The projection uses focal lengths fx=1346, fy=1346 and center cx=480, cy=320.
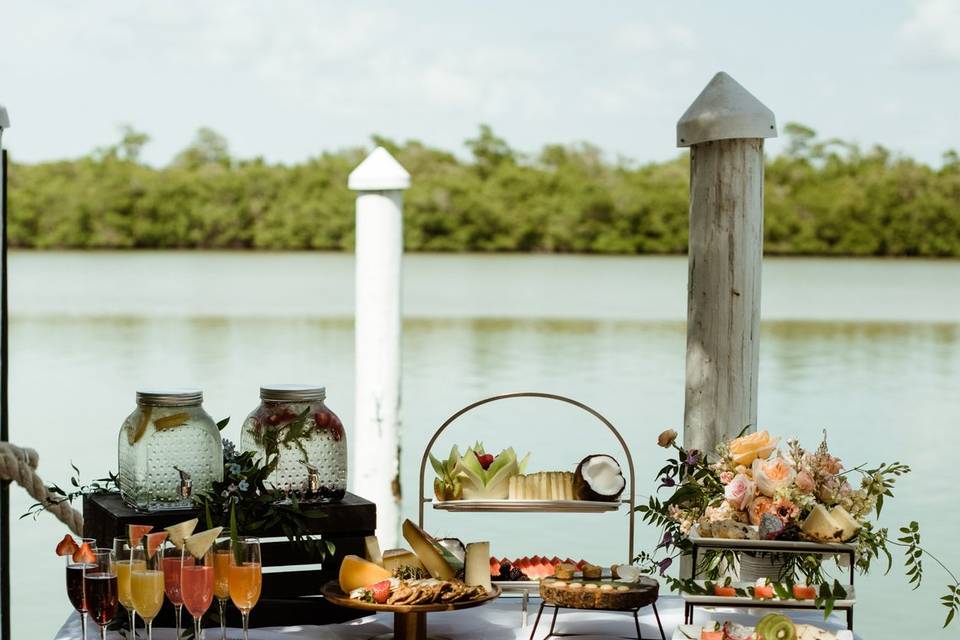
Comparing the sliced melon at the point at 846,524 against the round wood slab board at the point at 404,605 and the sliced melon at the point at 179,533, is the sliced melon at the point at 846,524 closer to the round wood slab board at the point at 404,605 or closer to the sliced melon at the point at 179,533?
the round wood slab board at the point at 404,605

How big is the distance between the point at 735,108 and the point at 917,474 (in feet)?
32.8

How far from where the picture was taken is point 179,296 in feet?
102

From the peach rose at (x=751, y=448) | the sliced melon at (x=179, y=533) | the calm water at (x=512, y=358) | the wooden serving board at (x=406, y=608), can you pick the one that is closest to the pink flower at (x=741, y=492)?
the peach rose at (x=751, y=448)

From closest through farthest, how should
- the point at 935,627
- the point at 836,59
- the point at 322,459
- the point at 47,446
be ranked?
the point at 322,459 → the point at 935,627 → the point at 47,446 → the point at 836,59

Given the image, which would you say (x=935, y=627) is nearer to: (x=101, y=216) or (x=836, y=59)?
(x=101, y=216)

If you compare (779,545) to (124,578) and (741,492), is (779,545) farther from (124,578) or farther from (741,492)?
(124,578)

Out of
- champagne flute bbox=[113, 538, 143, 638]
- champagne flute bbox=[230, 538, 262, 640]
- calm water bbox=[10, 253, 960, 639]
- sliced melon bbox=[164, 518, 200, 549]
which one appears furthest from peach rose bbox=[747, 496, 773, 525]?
calm water bbox=[10, 253, 960, 639]

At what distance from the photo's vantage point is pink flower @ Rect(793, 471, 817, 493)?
284 cm

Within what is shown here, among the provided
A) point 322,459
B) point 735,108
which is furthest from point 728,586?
point 735,108

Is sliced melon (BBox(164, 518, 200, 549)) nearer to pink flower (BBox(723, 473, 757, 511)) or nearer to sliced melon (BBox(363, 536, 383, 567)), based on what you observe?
sliced melon (BBox(363, 536, 383, 567))

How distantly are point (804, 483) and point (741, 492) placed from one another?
0.13 meters

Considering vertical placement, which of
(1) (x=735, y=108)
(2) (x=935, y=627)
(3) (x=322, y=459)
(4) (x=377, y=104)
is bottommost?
(2) (x=935, y=627)

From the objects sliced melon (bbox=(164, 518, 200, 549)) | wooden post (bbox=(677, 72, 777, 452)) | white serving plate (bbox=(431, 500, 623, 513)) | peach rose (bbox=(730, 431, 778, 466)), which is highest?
wooden post (bbox=(677, 72, 777, 452))

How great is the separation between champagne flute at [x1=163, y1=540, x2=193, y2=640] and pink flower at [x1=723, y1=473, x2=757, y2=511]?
3.83 ft
